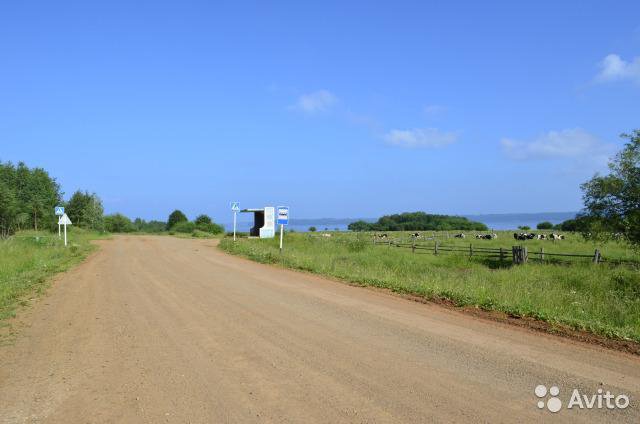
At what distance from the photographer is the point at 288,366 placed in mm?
6051

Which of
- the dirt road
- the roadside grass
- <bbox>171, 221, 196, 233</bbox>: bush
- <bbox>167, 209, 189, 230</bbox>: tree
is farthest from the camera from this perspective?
<bbox>167, 209, 189, 230</bbox>: tree

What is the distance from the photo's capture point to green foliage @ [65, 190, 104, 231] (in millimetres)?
65750

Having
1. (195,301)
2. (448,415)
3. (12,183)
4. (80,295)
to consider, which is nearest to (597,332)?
(448,415)

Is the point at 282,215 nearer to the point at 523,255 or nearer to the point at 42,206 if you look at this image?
→ the point at 523,255

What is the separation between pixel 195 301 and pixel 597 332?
788 cm

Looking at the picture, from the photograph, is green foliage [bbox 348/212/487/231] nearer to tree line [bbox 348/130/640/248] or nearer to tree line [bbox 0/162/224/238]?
tree line [bbox 0/162/224/238]

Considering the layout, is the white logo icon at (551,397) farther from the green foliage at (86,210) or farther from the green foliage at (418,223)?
the green foliage at (418,223)

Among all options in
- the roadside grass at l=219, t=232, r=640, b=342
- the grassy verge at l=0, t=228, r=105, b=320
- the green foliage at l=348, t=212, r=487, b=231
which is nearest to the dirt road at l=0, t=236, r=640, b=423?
the roadside grass at l=219, t=232, r=640, b=342

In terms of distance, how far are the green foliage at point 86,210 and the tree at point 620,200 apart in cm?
5999

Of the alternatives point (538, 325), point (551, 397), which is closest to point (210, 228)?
point (538, 325)

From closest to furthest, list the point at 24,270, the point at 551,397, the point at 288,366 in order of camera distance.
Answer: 1. the point at 551,397
2. the point at 288,366
3. the point at 24,270

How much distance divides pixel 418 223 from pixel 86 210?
82720 mm

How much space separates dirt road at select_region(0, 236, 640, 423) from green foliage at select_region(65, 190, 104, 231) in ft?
200

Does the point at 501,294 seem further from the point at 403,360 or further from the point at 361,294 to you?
the point at 403,360
